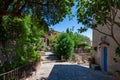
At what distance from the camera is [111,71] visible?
13508 millimetres

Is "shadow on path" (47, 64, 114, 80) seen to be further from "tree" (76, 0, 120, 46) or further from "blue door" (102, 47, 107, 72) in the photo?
"tree" (76, 0, 120, 46)

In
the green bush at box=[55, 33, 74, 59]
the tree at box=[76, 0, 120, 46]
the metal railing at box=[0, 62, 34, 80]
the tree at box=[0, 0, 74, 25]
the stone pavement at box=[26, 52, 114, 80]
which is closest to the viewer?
the metal railing at box=[0, 62, 34, 80]

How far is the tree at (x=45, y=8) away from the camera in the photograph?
1038cm

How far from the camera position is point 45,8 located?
11281 millimetres

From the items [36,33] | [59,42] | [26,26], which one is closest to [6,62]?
[26,26]

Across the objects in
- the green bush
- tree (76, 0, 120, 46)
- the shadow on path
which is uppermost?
tree (76, 0, 120, 46)

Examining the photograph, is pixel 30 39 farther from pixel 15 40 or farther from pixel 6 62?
pixel 6 62

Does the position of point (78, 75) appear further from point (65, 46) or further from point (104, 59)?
point (65, 46)

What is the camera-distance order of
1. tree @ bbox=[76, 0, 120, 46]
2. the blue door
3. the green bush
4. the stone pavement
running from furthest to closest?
1. the green bush
2. the blue door
3. the stone pavement
4. tree @ bbox=[76, 0, 120, 46]

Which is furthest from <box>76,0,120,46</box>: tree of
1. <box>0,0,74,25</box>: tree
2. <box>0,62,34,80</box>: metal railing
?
<box>0,62,34,80</box>: metal railing

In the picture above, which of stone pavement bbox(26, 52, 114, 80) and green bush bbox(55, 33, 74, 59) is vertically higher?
green bush bbox(55, 33, 74, 59)

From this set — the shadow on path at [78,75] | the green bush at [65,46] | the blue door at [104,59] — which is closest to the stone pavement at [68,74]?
the shadow on path at [78,75]

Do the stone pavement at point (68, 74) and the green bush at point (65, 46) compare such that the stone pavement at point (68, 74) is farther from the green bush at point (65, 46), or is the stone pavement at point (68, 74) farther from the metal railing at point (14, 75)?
the green bush at point (65, 46)

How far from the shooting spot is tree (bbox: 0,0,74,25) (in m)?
10.4
